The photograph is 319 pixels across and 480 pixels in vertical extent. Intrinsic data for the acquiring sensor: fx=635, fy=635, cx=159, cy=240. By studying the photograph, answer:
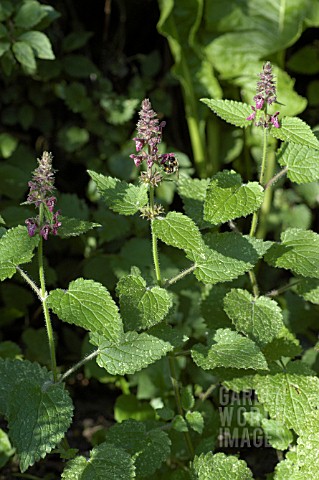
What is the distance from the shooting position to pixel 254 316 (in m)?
1.61

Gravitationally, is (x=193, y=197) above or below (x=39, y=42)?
below

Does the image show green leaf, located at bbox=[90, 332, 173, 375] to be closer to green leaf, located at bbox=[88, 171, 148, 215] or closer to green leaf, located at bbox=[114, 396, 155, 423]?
green leaf, located at bbox=[88, 171, 148, 215]

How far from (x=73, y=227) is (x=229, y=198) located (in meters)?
0.38

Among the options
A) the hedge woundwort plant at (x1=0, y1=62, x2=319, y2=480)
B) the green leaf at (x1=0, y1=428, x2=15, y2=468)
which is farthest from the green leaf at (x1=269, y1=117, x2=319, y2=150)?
the green leaf at (x1=0, y1=428, x2=15, y2=468)

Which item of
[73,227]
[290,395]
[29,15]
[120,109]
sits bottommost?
[290,395]

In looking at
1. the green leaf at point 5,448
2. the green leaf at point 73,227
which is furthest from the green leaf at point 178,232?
the green leaf at point 5,448

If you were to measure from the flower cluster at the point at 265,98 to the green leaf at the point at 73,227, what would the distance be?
18.4 inches

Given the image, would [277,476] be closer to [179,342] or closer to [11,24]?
[179,342]

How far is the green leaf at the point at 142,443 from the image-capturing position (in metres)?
1.57

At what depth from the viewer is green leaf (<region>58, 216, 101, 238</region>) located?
1.43 m

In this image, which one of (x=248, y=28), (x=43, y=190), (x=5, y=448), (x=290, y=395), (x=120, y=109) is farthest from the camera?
(x=248, y=28)

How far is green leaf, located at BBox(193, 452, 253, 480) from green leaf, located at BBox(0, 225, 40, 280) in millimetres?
676

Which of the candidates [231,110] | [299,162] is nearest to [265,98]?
[231,110]

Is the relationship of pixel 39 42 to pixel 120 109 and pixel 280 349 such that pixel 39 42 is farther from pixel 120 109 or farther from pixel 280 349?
pixel 280 349
